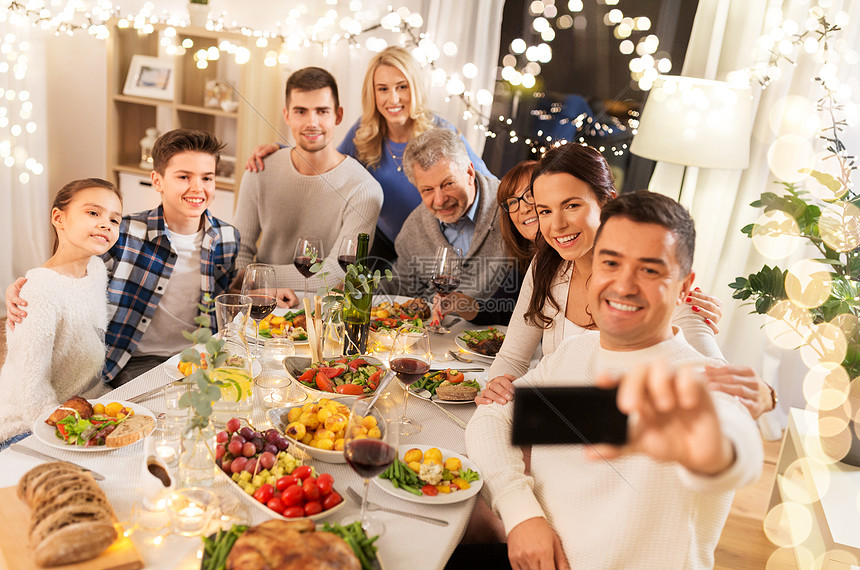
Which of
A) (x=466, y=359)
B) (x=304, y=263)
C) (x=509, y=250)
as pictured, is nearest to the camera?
(x=466, y=359)

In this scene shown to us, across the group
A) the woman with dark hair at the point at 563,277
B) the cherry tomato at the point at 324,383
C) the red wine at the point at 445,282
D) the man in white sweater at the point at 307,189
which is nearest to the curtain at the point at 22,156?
the man in white sweater at the point at 307,189

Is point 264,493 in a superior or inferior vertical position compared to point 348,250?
inferior

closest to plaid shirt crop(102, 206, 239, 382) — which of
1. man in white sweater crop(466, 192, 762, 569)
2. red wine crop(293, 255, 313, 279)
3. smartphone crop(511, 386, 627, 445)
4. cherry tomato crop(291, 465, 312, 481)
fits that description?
red wine crop(293, 255, 313, 279)

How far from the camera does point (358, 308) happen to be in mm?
1771

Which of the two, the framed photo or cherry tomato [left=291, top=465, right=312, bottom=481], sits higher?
the framed photo

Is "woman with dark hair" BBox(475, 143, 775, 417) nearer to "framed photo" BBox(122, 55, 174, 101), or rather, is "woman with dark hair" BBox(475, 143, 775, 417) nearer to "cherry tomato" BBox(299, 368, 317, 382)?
"cherry tomato" BBox(299, 368, 317, 382)

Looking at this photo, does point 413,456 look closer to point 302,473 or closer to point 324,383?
point 302,473

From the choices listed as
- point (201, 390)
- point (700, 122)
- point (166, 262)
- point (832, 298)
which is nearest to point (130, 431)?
point (201, 390)

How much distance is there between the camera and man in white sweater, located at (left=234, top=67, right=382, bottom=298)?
2.84 metres

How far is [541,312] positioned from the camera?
1.76 meters

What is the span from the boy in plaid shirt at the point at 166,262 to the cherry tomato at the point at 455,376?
0.97 m

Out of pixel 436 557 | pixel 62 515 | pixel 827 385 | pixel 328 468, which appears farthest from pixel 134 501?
pixel 827 385

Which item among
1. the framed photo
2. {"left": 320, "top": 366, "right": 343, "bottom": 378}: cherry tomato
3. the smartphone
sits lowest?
{"left": 320, "top": 366, "right": 343, "bottom": 378}: cherry tomato

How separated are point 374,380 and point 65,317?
832mm
